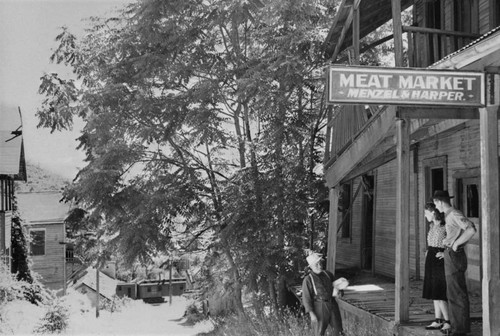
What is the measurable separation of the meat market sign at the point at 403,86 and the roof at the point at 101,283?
3640 centimetres

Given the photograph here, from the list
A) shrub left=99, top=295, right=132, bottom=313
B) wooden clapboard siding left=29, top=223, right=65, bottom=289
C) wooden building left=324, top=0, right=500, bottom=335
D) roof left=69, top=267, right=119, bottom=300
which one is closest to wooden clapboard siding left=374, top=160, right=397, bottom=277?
wooden building left=324, top=0, right=500, bottom=335

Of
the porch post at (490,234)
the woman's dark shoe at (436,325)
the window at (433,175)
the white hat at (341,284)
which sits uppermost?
the window at (433,175)

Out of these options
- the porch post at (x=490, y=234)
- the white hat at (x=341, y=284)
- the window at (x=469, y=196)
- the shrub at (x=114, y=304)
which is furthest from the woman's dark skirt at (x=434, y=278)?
the shrub at (x=114, y=304)

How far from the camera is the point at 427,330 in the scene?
7629 mm

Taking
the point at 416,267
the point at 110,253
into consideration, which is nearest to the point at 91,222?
the point at 110,253

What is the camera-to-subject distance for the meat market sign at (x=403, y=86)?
657 cm

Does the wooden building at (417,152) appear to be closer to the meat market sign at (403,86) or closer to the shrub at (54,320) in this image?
the meat market sign at (403,86)

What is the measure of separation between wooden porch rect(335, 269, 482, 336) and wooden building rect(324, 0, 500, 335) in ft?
0.84

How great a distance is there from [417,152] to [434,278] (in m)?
5.83

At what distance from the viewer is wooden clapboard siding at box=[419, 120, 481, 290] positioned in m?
10.6

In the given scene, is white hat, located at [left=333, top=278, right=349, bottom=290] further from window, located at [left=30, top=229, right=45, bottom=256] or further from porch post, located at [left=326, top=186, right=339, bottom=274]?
window, located at [left=30, top=229, right=45, bottom=256]

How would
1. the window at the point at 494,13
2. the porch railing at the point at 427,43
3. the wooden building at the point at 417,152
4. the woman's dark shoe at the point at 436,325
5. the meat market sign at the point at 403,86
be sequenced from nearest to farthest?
the wooden building at the point at 417,152, the meat market sign at the point at 403,86, the woman's dark shoe at the point at 436,325, the porch railing at the point at 427,43, the window at the point at 494,13

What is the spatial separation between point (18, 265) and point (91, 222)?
54.1 feet

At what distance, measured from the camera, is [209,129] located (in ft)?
53.8
